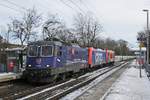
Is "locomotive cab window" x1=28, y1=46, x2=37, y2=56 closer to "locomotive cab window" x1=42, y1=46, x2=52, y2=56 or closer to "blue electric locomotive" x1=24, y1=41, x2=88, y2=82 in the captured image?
"blue electric locomotive" x1=24, y1=41, x2=88, y2=82

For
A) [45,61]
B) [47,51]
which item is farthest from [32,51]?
[45,61]

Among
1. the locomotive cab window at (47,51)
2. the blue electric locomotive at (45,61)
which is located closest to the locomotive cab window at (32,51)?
the blue electric locomotive at (45,61)

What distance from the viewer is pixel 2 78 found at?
22078mm

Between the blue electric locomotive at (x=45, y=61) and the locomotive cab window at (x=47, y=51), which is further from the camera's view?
the locomotive cab window at (x=47, y=51)

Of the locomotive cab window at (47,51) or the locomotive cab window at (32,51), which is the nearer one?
the locomotive cab window at (47,51)

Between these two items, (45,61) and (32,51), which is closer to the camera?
(45,61)

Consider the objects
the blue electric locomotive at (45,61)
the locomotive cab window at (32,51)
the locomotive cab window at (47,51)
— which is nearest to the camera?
the blue electric locomotive at (45,61)

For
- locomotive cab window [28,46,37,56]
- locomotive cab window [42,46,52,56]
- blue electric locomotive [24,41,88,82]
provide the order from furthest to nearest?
locomotive cab window [28,46,37,56] < locomotive cab window [42,46,52,56] < blue electric locomotive [24,41,88,82]

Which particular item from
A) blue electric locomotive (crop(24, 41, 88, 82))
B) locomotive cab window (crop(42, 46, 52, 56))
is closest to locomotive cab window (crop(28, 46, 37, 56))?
blue electric locomotive (crop(24, 41, 88, 82))

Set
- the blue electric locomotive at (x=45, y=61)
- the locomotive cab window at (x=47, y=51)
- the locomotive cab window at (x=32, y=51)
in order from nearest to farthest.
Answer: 1. the blue electric locomotive at (x=45, y=61)
2. the locomotive cab window at (x=47, y=51)
3. the locomotive cab window at (x=32, y=51)

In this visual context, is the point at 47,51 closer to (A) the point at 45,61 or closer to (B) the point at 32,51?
(A) the point at 45,61

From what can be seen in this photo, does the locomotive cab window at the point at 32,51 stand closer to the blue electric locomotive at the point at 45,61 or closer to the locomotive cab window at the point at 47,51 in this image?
the blue electric locomotive at the point at 45,61

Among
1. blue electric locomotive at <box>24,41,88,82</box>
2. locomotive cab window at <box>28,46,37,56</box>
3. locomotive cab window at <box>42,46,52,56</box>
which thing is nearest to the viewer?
blue electric locomotive at <box>24,41,88,82</box>

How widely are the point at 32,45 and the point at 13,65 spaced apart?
583cm
